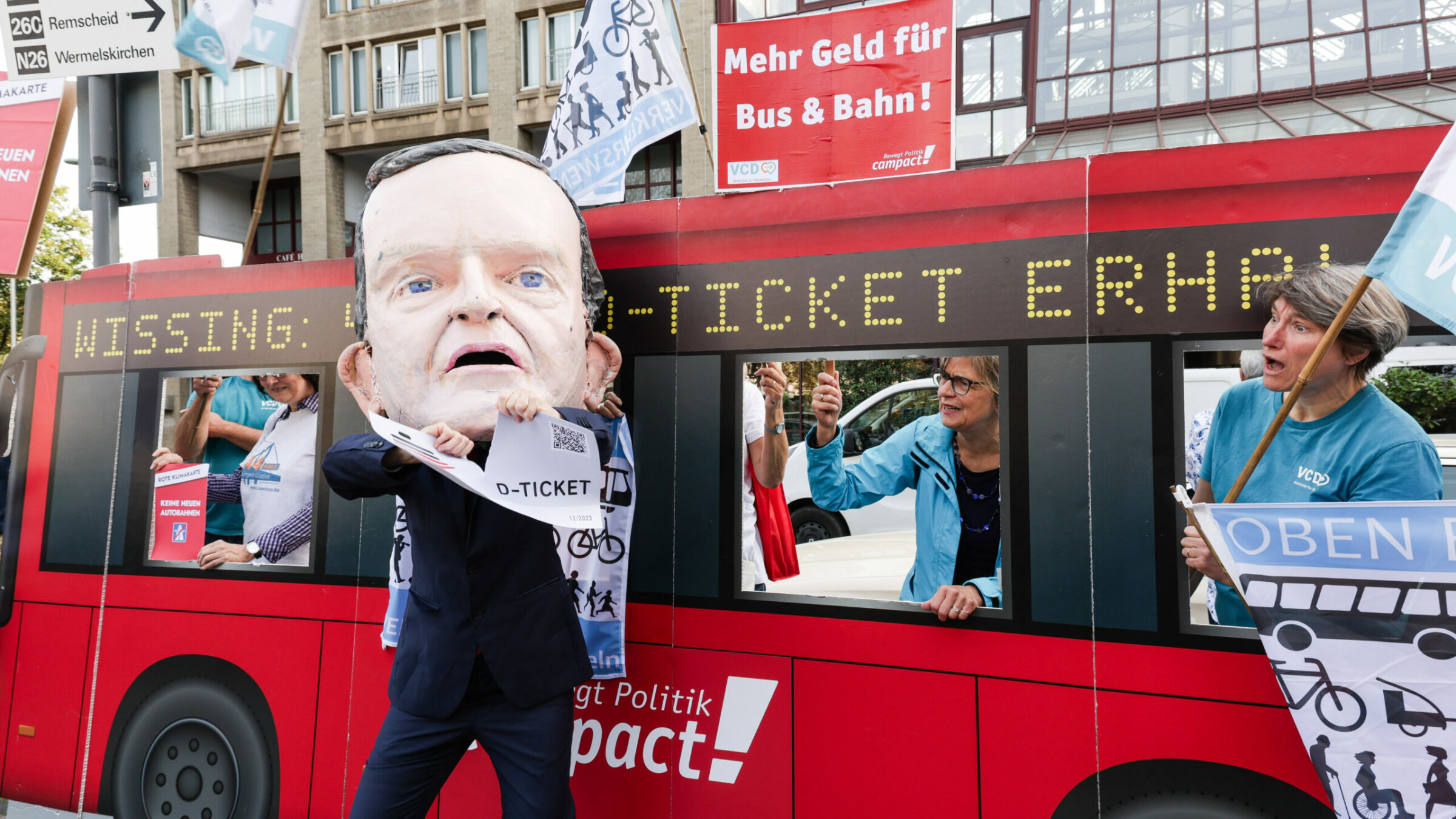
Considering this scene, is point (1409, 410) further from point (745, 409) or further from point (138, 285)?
point (138, 285)

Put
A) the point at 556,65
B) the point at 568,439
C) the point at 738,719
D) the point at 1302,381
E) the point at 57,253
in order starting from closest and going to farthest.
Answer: the point at 1302,381, the point at 568,439, the point at 738,719, the point at 57,253, the point at 556,65

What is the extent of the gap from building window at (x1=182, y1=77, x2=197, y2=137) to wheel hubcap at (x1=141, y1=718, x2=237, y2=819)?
2017 centimetres

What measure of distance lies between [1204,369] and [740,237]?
1.60 meters

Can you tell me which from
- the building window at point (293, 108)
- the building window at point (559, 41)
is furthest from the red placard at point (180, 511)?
the building window at point (293, 108)

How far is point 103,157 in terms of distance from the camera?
4.55m

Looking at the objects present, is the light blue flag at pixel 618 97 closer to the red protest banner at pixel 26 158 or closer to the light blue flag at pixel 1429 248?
the light blue flag at pixel 1429 248

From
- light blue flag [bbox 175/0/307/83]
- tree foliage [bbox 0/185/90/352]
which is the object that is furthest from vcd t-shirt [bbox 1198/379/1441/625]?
tree foliage [bbox 0/185/90/352]

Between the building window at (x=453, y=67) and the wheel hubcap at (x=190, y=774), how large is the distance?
16346 millimetres

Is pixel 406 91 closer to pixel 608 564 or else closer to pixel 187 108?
pixel 187 108

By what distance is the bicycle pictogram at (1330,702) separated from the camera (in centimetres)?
222

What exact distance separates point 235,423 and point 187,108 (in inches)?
796

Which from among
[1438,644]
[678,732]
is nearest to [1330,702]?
[1438,644]

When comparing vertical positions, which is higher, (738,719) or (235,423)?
(235,423)

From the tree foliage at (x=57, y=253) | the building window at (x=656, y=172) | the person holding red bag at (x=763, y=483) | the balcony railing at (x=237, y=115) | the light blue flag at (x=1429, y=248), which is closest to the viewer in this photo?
the light blue flag at (x=1429, y=248)
